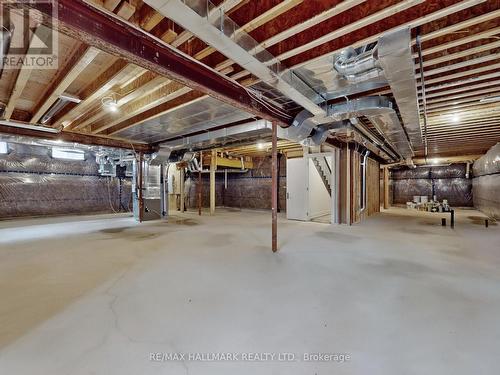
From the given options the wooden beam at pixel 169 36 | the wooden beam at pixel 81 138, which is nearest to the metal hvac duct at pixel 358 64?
the wooden beam at pixel 169 36

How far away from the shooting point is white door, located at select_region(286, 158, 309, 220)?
651 centimetres

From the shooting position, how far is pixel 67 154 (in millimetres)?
7523

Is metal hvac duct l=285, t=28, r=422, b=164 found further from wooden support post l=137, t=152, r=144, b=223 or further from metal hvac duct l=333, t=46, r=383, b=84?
wooden support post l=137, t=152, r=144, b=223

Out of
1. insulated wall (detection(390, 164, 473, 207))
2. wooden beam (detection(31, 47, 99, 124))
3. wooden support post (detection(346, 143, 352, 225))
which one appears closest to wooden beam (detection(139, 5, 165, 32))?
wooden beam (detection(31, 47, 99, 124))

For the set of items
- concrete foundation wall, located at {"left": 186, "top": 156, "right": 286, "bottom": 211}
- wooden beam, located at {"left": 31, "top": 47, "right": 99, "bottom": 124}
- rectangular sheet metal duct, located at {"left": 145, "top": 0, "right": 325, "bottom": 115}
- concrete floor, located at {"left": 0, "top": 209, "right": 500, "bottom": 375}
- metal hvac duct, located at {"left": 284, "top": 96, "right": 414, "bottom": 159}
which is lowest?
concrete floor, located at {"left": 0, "top": 209, "right": 500, "bottom": 375}

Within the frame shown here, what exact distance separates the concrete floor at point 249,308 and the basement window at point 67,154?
4923mm

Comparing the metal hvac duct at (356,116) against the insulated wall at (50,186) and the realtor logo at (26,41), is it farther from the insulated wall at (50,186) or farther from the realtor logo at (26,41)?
the insulated wall at (50,186)

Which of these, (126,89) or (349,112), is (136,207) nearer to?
(126,89)

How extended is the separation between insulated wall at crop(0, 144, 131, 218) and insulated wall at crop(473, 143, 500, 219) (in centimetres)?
1204

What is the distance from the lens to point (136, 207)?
21.4ft

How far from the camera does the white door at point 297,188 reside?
21.4 ft

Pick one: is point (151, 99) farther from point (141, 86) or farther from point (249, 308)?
point (249, 308)

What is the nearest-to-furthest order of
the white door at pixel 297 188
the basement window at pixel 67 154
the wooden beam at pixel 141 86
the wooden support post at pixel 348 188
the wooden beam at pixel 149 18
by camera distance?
the wooden beam at pixel 149 18
the wooden beam at pixel 141 86
the wooden support post at pixel 348 188
the white door at pixel 297 188
the basement window at pixel 67 154

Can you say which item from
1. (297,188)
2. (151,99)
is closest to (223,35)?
(151,99)
